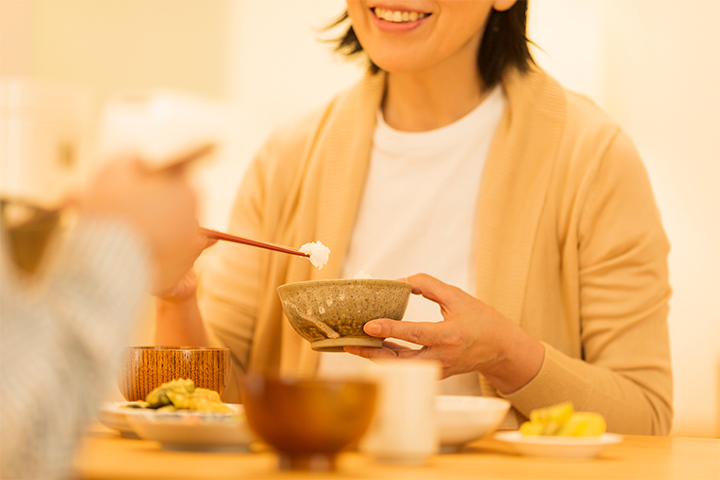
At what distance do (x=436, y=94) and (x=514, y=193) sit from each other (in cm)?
28

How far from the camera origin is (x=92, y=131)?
3.21 metres

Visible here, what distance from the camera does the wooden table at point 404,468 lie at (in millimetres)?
609

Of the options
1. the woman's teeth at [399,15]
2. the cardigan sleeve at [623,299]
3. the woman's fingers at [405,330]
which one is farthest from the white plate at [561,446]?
the woman's teeth at [399,15]

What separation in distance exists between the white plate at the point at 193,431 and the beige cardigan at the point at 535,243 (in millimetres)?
651

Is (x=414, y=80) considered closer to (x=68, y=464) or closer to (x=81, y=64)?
(x=68, y=464)

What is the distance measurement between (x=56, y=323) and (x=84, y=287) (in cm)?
3

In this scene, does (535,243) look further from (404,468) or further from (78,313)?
(78,313)

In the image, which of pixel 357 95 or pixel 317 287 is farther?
pixel 357 95

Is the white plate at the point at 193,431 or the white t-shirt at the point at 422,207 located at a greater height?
the white t-shirt at the point at 422,207

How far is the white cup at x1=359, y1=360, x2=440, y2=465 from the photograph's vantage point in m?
0.65

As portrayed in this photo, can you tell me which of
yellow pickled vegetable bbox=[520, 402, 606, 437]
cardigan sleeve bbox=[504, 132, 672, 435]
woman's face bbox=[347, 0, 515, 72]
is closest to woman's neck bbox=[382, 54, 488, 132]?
woman's face bbox=[347, 0, 515, 72]

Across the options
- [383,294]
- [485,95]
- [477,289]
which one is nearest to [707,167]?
[485,95]

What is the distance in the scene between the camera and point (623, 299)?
1.42 metres

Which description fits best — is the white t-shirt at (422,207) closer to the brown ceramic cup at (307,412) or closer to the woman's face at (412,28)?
the woman's face at (412,28)
